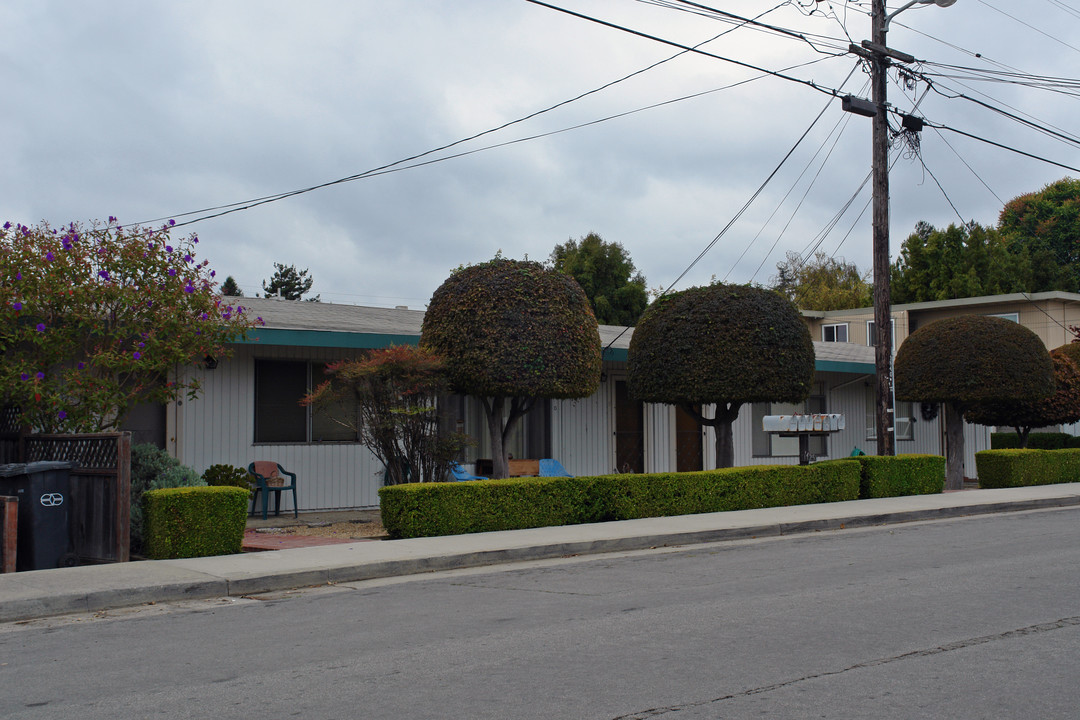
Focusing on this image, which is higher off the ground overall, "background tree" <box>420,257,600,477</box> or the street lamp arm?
the street lamp arm

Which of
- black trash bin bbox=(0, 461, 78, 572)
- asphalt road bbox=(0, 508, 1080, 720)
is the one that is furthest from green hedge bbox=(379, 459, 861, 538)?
black trash bin bbox=(0, 461, 78, 572)

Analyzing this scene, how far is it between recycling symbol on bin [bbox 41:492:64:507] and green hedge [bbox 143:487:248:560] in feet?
2.77

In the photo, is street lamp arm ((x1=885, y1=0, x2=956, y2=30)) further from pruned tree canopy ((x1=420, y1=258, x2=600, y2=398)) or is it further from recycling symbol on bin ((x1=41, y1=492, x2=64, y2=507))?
recycling symbol on bin ((x1=41, y1=492, x2=64, y2=507))

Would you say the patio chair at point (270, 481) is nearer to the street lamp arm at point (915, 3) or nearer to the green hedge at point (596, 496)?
the green hedge at point (596, 496)

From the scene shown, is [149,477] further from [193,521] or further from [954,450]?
[954,450]

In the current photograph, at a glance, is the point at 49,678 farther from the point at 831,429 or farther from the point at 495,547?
the point at 831,429

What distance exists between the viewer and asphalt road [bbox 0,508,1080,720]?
533 cm

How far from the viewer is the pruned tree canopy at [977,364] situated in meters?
20.8

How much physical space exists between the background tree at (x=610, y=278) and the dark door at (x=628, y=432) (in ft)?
66.7

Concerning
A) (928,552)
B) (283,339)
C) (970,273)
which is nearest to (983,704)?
(928,552)

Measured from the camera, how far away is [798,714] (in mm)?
5031

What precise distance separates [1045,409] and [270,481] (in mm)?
18185

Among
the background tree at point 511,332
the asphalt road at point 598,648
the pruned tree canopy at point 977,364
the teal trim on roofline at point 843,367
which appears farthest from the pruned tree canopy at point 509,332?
the pruned tree canopy at point 977,364

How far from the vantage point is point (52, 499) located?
416 inches
